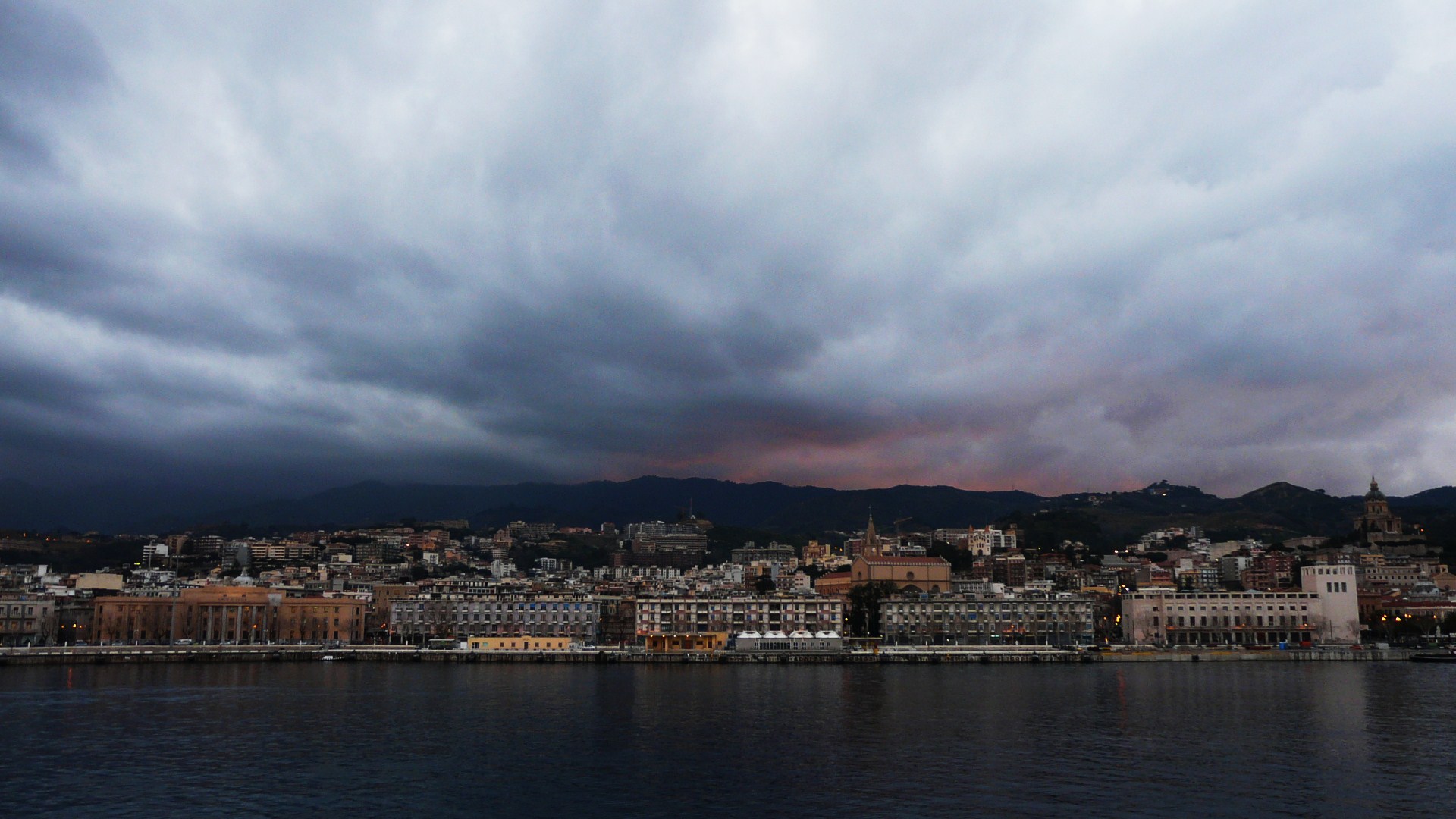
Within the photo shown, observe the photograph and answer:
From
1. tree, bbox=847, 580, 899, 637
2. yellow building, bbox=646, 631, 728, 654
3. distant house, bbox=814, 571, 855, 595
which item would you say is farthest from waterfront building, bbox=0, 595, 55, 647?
distant house, bbox=814, 571, 855, 595

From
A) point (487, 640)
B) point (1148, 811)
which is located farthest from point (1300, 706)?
point (487, 640)

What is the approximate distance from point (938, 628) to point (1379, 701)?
191ft

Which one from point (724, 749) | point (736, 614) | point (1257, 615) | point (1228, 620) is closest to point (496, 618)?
point (736, 614)

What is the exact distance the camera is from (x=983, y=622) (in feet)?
370

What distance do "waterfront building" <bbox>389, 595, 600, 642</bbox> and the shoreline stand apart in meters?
8.22

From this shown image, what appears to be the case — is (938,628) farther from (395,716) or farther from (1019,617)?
(395,716)

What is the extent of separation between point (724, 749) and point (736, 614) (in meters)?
71.8

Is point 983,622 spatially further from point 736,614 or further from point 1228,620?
point 1228,620

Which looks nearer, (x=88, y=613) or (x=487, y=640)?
(x=487, y=640)

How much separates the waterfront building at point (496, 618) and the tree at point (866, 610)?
31756 mm

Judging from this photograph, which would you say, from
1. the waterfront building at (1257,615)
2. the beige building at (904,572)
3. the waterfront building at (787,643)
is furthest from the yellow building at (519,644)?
the waterfront building at (1257,615)

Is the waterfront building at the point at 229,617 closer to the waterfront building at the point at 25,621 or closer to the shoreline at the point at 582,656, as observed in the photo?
the waterfront building at the point at 25,621

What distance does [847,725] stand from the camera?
1777 inches

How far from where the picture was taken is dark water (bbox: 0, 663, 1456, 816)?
29.2 metres
